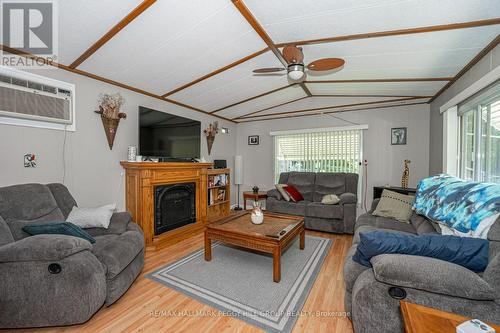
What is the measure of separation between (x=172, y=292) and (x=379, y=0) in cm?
300

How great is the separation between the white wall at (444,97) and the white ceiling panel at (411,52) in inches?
4.8

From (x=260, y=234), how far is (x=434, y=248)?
1433mm

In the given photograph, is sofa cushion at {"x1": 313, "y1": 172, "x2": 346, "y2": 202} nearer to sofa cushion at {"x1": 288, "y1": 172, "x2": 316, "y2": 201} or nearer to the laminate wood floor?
sofa cushion at {"x1": 288, "y1": 172, "x2": 316, "y2": 201}

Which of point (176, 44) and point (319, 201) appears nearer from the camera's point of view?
point (176, 44)

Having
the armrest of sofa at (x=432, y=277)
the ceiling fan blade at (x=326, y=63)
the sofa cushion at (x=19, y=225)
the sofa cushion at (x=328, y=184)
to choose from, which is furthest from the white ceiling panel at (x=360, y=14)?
the sofa cushion at (x=328, y=184)

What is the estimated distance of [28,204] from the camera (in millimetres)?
2037

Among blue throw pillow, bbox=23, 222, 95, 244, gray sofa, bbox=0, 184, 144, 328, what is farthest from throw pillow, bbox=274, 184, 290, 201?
blue throw pillow, bbox=23, 222, 95, 244

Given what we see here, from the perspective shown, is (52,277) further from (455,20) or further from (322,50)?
(455,20)

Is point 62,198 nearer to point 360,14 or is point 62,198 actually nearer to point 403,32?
point 360,14

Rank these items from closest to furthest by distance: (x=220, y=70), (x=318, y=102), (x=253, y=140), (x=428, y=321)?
(x=428, y=321) < (x=220, y=70) < (x=318, y=102) < (x=253, y=140)

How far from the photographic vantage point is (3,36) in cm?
196

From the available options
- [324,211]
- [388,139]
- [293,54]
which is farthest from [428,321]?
[388,139]

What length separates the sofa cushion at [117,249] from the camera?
1.77 m

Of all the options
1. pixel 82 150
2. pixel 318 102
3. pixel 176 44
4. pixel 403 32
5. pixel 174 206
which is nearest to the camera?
pixel 403 32
